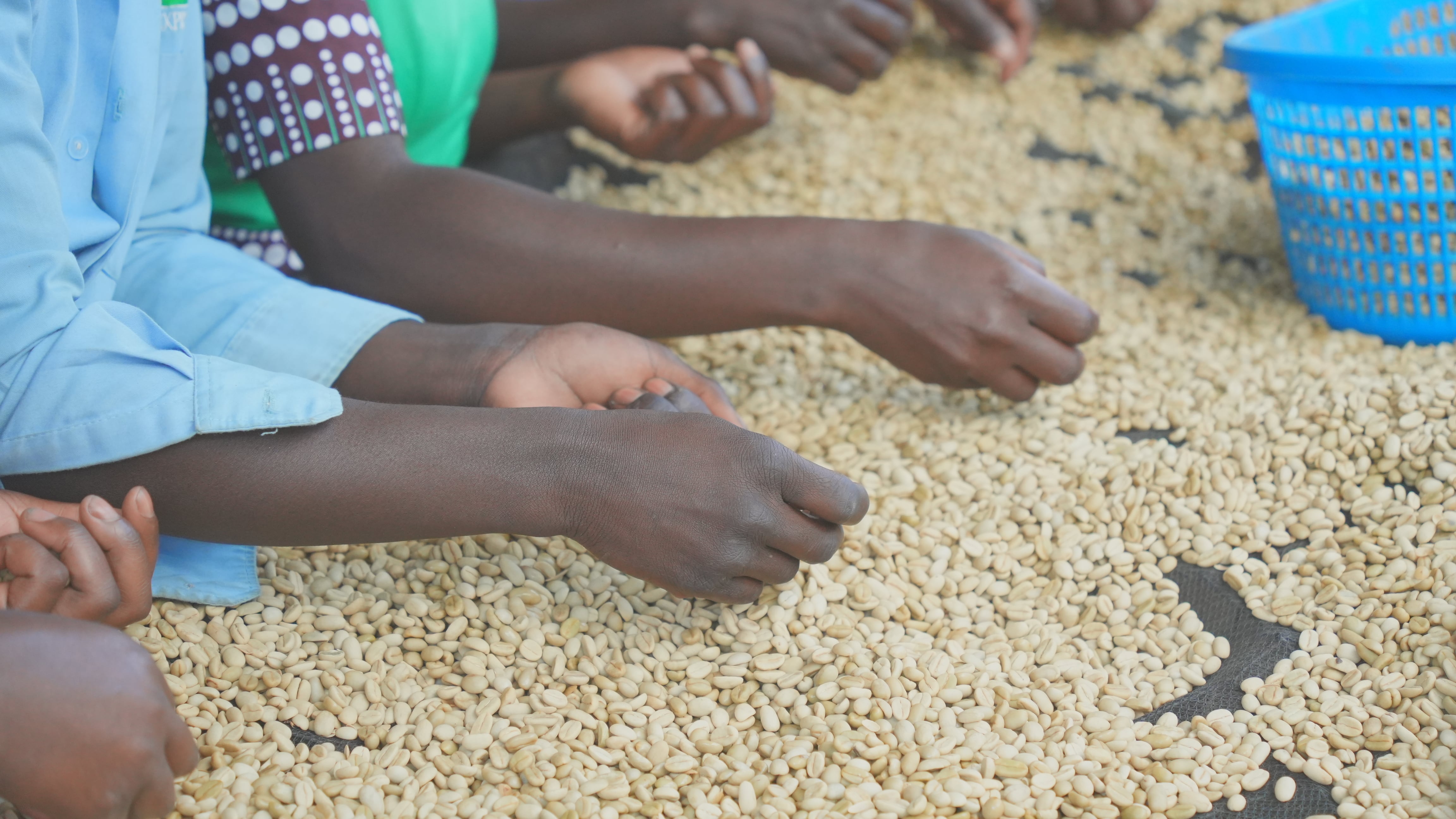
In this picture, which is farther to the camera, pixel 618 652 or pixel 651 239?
pixel 651 239

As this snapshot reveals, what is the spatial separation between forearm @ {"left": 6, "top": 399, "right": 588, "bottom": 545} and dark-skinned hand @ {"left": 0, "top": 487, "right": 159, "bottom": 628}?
43 millimetres

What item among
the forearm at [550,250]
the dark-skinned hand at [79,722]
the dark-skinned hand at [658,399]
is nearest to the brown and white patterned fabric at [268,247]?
the forearm at [550,250]

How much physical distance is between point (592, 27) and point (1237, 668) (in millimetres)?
1418

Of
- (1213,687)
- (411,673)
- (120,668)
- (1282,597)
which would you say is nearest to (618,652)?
(411,673)

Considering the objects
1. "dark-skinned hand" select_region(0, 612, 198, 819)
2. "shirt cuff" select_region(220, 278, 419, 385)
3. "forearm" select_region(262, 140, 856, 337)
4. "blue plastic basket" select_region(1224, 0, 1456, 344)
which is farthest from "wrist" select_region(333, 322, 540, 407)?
"blue plastic basket" select_region(1224, 0, 1456, 344)

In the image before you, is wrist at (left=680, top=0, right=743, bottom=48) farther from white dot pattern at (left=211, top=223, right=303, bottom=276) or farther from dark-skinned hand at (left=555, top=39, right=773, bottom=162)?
white dot pattern at (left=211, top=223, right=303, bottom=276)

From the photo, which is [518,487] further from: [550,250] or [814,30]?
[814,30]

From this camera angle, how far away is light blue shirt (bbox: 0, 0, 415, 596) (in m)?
0.98

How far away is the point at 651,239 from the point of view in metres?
1.37

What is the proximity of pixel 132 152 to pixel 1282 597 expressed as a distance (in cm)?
120

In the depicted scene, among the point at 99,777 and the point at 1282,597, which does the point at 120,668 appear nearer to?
the point at 99,777

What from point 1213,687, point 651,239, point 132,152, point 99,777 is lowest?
point 1213,687

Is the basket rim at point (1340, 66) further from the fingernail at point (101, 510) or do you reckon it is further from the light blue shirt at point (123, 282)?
the fingernail at point (101, 510)

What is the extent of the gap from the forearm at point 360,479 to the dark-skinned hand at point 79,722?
A: 0.62 feet
